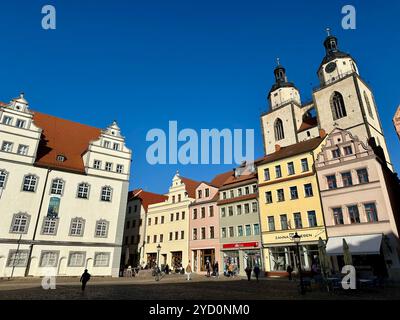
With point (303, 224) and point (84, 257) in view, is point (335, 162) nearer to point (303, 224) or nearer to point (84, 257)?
point (303, 224)

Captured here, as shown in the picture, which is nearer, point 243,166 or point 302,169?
point 302,169

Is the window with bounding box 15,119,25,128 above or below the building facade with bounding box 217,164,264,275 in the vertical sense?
above

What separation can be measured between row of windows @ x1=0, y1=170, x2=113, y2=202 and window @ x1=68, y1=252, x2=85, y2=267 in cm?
665

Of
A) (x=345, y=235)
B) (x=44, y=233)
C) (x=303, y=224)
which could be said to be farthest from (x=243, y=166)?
(x=44, y=233)

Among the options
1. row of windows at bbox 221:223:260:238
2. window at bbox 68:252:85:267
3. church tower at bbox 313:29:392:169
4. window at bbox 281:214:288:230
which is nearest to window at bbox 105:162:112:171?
window at bbox 68:252:85:267

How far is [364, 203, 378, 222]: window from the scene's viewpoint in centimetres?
2669

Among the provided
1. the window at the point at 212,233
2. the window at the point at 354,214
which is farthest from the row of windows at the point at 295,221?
the window at the point at 212,233

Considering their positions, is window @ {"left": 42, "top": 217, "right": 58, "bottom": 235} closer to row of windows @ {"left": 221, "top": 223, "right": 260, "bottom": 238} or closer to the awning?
row of windows @ {"left": 221, "top": 223, "right": 260, "bottom": 238}

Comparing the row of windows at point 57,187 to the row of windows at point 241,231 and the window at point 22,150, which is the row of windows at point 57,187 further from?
the row of windows at point 241,231

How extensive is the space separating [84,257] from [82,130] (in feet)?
64.5

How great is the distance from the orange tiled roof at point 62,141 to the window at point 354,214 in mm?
31000
